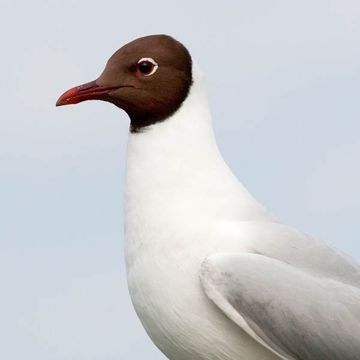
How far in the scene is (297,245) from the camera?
10.8 meters

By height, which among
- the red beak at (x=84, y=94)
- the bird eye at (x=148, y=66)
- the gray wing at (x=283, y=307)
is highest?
the bird eye at (x=148, y=66)

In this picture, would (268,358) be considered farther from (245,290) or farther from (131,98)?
(131,98)

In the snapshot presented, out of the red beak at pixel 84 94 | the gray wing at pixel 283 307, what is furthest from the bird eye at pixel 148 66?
the gray wing at pixel 283 307

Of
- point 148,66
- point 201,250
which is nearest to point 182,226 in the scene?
point 201,250

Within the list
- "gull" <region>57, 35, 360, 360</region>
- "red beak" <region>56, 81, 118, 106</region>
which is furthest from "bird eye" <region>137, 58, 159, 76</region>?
"red beak" <region>56, 81, 118, 106</region>

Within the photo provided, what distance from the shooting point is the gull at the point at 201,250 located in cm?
1048

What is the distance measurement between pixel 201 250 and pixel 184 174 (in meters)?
0.61

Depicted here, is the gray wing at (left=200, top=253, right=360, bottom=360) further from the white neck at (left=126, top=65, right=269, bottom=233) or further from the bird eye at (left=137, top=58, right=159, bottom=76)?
the bird eye at (left=137, top=58, right=159, bottom=76)

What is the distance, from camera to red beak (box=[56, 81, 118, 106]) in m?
11.2

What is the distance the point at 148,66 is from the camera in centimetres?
1111

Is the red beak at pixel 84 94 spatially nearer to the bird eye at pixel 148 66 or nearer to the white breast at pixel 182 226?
the bird eye at pixel 148 66

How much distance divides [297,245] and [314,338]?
0.65 m

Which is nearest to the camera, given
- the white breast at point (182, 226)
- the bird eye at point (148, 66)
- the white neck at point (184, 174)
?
the white breast at point (182, 226)

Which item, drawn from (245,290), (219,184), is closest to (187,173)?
(219,184)
